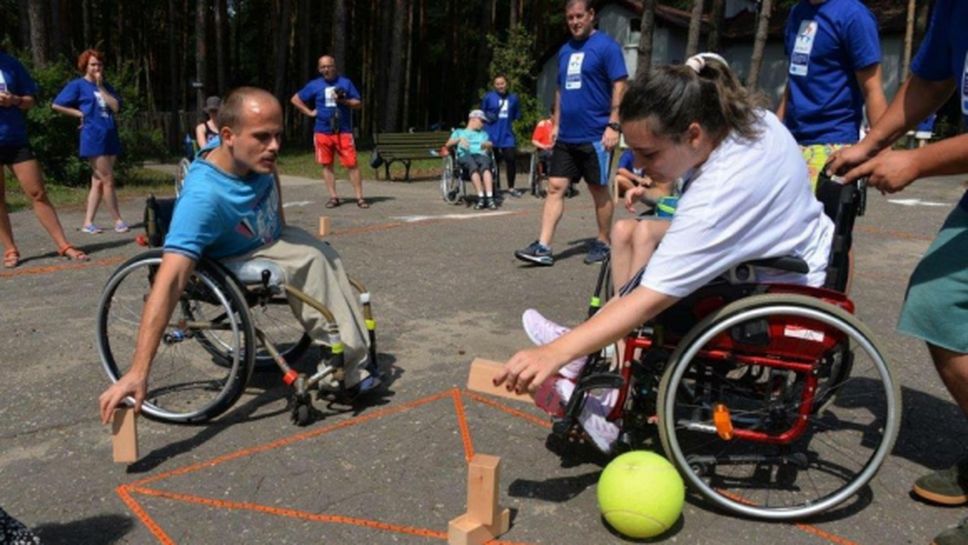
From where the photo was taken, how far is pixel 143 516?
2.68m

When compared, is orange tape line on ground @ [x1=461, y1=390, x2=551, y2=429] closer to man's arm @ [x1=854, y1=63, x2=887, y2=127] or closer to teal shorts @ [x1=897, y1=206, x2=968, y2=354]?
teal shorts @ [x1=897, y1=206, x2=968, y2=354]

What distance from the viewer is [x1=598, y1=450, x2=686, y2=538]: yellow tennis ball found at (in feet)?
8.05

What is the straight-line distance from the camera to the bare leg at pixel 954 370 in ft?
8.28

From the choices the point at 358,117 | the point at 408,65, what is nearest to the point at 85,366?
the point at 408,65

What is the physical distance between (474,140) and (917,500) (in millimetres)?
9040

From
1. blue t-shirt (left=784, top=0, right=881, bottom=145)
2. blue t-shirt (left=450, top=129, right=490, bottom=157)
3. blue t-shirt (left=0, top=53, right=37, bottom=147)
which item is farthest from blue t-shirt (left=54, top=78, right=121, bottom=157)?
blue t-shirt (left=784, top=0, right=881, bottom=145)

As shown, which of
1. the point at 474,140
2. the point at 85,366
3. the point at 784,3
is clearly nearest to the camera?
the point at 85,366

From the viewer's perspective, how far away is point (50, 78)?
1193cm

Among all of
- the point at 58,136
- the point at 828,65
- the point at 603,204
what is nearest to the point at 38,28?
the point at 58,136

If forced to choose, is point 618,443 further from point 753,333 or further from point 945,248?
point 945,248

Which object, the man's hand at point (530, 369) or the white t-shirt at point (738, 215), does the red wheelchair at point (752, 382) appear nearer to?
the white t-shirt at point (738, 215)

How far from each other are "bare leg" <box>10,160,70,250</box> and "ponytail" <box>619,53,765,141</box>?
213 inches

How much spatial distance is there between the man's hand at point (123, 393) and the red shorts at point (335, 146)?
7.43 metres

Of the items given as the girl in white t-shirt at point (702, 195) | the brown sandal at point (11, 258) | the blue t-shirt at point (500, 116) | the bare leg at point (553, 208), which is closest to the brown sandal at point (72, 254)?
the brown sandal at point (11, 258)
